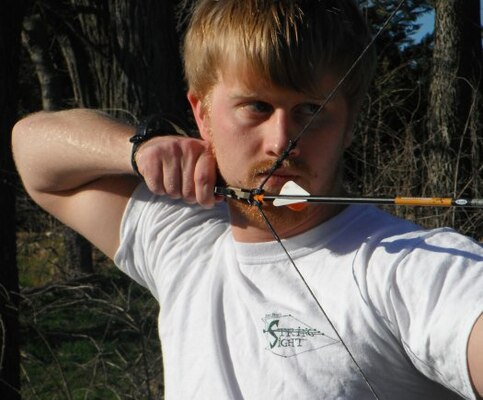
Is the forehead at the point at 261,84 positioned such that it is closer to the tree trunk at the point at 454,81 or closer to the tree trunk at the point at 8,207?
the tree trunk at the point at 8,207

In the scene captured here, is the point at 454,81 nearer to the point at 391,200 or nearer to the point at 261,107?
the point at 261,107

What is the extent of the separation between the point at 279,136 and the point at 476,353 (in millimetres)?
482

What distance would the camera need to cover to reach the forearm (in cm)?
166

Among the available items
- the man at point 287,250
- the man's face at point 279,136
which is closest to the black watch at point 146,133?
the man at point 287,250

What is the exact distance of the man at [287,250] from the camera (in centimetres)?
109

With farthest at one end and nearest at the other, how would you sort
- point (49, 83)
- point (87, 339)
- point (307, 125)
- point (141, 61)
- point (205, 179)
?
1. point (49, 83)
2. point (87, 339)
3. point (141, 61)
4. point (205, 179)
5. point (307, 125)

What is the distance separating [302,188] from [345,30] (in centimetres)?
28

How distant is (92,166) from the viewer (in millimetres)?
1688

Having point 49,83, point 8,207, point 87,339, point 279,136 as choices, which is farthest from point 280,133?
point 49,83

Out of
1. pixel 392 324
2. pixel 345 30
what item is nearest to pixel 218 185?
pixel 345 30

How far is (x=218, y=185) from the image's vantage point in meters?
1.45

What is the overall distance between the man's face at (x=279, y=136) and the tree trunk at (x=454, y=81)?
2656 millimetres

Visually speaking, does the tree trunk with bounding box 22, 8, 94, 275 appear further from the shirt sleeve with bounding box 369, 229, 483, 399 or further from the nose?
the shirt sleeve with bounding box 369, 229, 483, 399

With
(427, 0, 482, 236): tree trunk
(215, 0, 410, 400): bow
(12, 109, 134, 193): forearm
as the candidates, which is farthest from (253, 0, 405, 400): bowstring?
(427, 0, 482, 236): tree trunk
